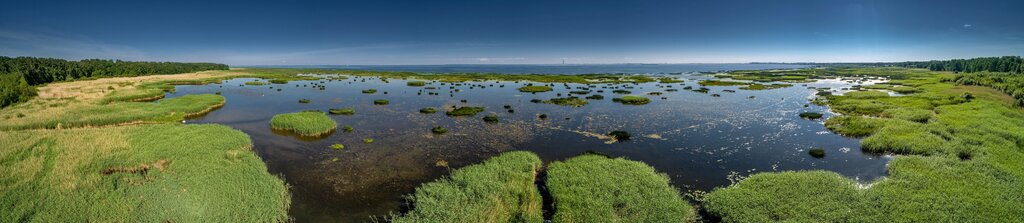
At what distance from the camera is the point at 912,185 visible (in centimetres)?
2278

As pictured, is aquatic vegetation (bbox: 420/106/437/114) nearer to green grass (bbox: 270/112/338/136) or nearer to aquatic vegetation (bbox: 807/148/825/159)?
green grass (bbox: 270/112/338/136)

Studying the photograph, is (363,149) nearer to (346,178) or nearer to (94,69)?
(346,178)

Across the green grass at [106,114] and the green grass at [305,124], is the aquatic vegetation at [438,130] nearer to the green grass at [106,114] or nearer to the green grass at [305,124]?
the green grass at [305,124]

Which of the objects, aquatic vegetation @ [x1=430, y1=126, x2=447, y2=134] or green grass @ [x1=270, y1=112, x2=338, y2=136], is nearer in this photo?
green grass @ [x1=270, y1=112, x2=338, y2=136]

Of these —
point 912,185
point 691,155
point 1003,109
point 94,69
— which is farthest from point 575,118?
point 94,69

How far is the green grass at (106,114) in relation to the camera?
136ft

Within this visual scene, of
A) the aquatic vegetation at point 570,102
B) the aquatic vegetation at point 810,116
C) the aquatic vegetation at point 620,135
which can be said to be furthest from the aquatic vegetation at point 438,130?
the aquatic vegetation at point 810,116

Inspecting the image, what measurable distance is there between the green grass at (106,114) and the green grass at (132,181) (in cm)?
1037

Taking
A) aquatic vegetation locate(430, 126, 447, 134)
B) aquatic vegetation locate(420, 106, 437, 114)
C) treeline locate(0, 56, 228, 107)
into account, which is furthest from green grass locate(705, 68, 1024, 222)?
treeline locate(0, 56, 228, 107)

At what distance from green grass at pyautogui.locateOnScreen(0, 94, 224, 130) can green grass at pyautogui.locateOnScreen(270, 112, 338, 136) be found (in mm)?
14253

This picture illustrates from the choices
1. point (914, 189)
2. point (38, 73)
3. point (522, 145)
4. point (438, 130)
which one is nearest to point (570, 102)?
point (438, 130)

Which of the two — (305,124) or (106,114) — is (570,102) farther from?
(106,114)

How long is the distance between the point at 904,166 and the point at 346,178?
122 feet

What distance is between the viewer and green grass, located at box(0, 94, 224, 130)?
136 feet
